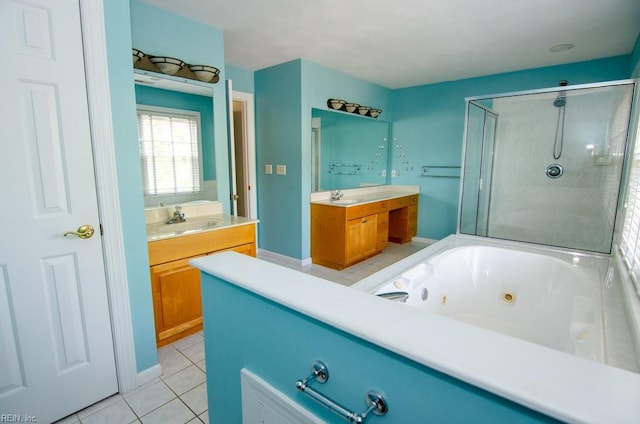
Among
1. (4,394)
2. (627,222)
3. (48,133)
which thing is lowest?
(4,394)

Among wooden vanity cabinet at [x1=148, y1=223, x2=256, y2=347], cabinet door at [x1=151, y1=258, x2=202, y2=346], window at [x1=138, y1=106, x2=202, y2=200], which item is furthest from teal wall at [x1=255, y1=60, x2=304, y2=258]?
cabinet door at [x1=151, y1=258, x2=202, y2=346]

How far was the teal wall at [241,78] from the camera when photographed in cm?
355

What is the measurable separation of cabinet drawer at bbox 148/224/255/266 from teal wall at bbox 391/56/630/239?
3095 millimetres

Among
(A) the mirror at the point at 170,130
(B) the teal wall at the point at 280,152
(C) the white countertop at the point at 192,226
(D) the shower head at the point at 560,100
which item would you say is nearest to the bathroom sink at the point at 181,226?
(C) the white countertop at the point at 192,226

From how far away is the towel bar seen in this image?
2.23 ft

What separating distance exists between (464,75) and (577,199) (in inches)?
80.5

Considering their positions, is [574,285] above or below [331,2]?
below

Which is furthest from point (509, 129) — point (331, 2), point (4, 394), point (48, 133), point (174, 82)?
point (4, 394)

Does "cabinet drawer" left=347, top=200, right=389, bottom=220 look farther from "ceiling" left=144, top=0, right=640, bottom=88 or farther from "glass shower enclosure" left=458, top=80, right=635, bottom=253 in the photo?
"ceiling" left=144, top=0, right=640, bottom=88

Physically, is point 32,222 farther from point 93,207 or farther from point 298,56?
point 298,56

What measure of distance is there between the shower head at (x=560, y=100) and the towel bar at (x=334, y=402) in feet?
10.2

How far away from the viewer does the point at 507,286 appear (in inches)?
89.4

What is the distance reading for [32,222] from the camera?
1334 millimetres

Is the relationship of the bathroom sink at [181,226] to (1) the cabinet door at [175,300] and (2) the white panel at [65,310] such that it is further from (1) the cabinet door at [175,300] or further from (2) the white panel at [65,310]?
(2) the white panel at [65,310]
